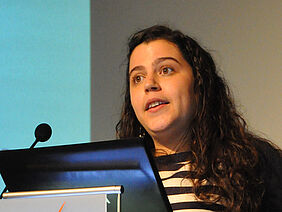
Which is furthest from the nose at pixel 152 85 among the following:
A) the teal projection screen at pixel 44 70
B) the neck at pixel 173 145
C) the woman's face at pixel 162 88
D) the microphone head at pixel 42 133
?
the teal projection screen at pixel 44 70

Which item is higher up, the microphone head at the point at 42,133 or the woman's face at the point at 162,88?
the woman's face at the point at 162,88

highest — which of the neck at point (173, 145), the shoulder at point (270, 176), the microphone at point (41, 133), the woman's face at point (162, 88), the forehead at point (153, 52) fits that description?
the forehead at point (153, 52)

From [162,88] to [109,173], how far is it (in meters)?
0.45

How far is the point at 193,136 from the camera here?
4.83 ft

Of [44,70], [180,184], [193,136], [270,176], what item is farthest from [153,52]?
[44,70]

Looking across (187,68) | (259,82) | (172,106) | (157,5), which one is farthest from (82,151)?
(157,5)

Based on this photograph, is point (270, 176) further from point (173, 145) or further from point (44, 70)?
point (44, 70)

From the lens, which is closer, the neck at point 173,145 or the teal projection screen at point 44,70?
the neck at point 173,145

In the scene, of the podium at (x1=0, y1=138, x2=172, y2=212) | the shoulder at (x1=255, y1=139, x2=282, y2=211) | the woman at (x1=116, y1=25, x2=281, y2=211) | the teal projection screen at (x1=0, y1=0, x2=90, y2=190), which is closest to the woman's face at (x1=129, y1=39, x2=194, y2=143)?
the woman at (x1=116, y1=25, x2=281, y2=211)

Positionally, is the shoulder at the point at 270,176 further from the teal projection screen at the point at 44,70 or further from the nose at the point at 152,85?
the teal projection screen at the point at 44,70

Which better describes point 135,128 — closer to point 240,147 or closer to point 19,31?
point 240,147

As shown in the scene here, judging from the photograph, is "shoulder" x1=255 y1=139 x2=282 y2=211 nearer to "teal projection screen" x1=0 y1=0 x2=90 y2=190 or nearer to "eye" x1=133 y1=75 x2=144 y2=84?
"eye" x1=133 y1=75 x2=144 y2=84

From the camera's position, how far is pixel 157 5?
248 centimetres

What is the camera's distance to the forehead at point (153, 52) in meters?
1.45
